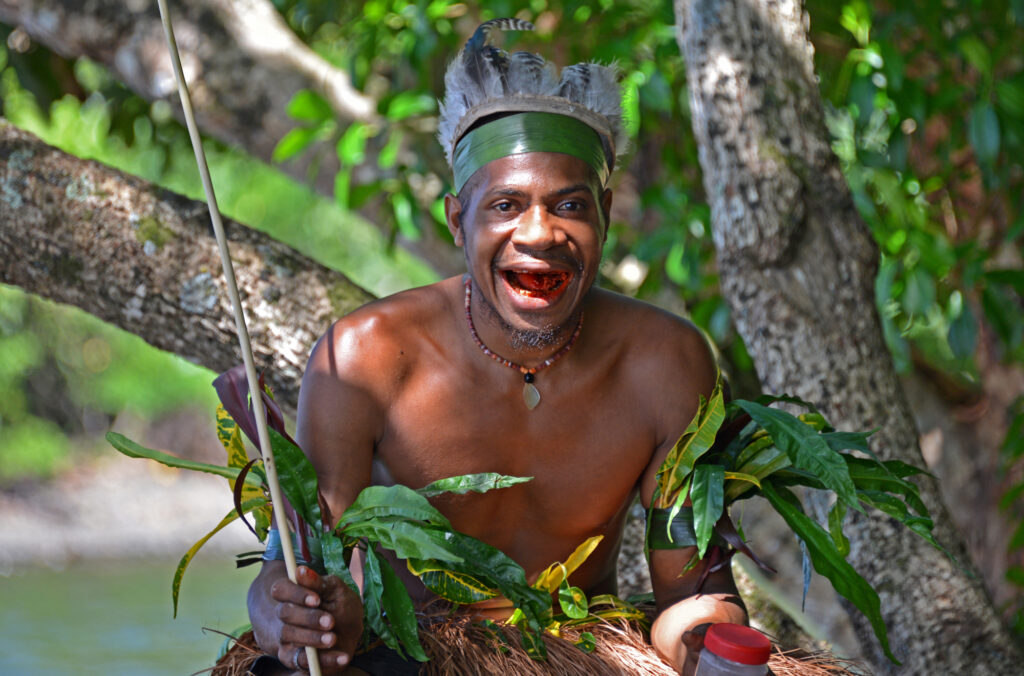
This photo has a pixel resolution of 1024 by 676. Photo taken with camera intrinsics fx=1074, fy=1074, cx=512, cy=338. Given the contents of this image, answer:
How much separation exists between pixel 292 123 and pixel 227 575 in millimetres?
6375

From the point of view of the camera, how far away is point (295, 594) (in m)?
1.65

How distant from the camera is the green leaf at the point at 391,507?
177 centimetres

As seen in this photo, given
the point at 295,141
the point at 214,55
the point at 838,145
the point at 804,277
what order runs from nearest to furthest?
1. the point at 804,277
2. the point at 295,141
3. the point at 214,55
4. the point at 838,145

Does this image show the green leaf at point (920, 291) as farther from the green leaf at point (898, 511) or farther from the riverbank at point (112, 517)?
the riverbank at point (112, 517)

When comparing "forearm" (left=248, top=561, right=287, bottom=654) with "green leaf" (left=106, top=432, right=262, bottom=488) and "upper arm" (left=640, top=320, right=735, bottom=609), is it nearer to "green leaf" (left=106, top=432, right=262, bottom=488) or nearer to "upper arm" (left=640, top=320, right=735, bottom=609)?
"green leaf" (left=106, top=432, right=262, bottom=488)

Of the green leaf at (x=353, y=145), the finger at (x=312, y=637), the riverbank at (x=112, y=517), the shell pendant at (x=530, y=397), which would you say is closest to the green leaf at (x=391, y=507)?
the finger at (x=312, y=637)

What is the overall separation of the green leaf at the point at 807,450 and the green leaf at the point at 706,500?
4.8 inches

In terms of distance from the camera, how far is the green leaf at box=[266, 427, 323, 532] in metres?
1.84

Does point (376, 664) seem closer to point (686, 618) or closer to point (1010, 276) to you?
point (686, 618)

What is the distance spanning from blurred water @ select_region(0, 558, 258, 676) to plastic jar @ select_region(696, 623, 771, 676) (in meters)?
4.47

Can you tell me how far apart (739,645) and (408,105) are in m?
1.99

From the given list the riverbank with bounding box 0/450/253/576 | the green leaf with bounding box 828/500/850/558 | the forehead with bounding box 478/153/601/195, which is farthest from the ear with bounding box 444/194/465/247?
the riverbank with bounding box 0/450/253/576

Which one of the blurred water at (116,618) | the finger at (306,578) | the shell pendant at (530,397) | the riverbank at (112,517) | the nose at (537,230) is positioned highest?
the nose at (537,230)

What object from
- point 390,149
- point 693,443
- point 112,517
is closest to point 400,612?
point 693,443
